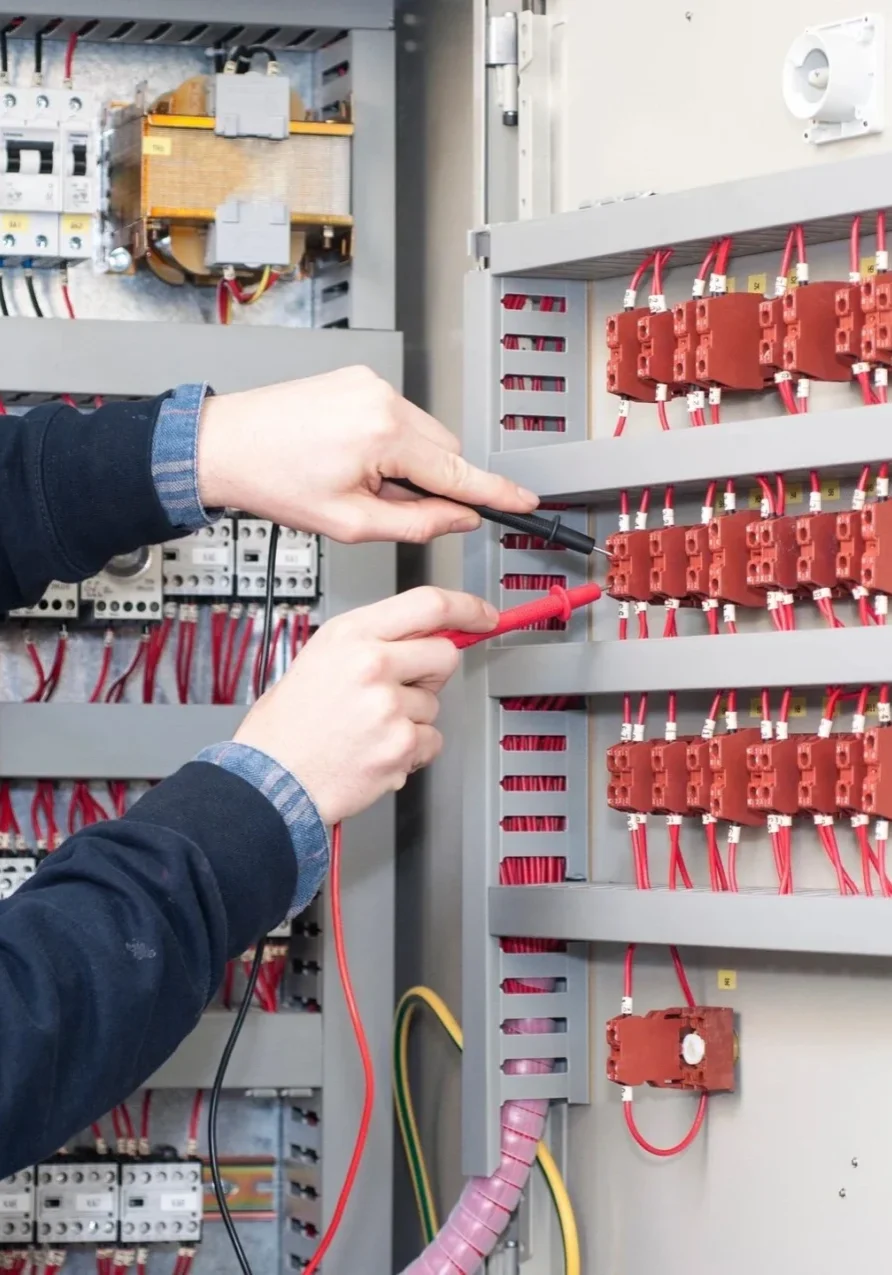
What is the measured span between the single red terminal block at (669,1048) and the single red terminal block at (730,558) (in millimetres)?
393

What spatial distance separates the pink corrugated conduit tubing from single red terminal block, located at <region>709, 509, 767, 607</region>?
0.46 m

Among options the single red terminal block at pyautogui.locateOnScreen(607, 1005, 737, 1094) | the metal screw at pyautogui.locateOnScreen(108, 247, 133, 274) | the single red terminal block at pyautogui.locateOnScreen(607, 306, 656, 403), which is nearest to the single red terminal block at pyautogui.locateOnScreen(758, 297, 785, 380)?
the single red terminal block at pyautogui.locateOnScreen(607, 306, 656, 403)

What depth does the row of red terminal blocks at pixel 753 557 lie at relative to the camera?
4.48ft

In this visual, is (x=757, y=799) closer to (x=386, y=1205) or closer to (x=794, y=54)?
(x=794, y=54)

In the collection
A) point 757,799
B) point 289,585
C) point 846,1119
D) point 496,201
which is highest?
point 496,201

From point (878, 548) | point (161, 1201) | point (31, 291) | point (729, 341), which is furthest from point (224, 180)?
point (161, 1201)

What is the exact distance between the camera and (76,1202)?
1990mm

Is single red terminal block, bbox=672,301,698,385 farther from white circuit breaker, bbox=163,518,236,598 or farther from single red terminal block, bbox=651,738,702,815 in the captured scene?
white circuit breaker, bbox=163,518,236,598

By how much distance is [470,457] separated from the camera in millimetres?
1641

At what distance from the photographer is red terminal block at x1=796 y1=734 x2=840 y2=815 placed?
1.39 m

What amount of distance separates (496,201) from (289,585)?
56 cm

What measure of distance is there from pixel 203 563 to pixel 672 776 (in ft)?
2.61

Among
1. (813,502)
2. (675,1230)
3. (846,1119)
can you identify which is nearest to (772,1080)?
(846,1119)

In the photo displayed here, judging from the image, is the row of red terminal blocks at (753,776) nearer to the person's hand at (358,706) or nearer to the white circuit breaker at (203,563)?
the person's hand at (358,706)
